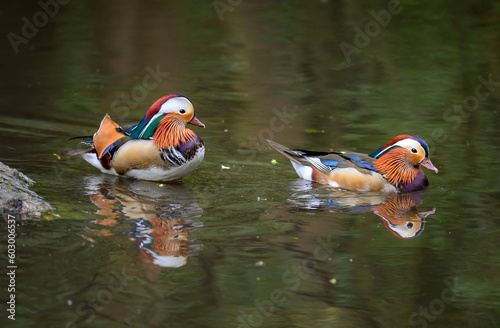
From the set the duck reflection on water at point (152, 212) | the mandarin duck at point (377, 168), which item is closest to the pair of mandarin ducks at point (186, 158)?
the mandarin duck at point (377, 168)

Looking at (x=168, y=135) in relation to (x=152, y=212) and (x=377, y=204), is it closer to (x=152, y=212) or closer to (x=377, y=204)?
(x=152, y=212)

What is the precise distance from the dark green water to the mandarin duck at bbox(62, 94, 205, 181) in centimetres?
19

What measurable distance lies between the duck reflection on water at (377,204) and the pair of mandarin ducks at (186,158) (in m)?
0.12

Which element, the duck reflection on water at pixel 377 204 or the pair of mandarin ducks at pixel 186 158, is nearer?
the duck reflection on water at pixel 377 204

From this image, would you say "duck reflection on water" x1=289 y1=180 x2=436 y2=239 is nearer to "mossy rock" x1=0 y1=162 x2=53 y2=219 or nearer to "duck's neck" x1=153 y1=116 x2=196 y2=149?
"duck's neck" x1=153 y1=116 x2=196 y2=149

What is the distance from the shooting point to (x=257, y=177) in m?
8.34

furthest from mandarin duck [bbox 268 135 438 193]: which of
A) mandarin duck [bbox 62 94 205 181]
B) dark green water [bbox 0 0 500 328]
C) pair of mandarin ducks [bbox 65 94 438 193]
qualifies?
mandarin duck [bbox 62 94 205 181]

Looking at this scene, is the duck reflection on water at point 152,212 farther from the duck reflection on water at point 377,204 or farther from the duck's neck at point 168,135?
the duck reflection on water at point 377,204

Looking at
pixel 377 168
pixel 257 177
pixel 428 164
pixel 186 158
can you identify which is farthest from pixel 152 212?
pixel 428 164

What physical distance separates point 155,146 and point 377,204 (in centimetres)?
232

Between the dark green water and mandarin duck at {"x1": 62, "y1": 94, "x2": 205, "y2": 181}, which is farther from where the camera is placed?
mandarin duck at {"x1": 62, "y1": 94, "x2": 205, "y2": 181}

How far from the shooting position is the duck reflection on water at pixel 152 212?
20.5ft

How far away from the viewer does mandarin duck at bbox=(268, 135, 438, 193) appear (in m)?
8.02

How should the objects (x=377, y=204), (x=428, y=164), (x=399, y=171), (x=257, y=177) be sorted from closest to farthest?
(x=377, y=204) < (x=399, y=171) < (x=428, y=164) < (x=257, y=177)
